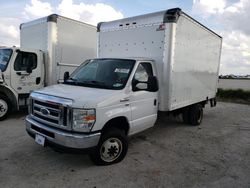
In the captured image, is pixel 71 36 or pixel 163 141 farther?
pixel 71 36

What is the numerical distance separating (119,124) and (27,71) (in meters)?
4.68

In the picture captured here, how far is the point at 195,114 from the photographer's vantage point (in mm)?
7531

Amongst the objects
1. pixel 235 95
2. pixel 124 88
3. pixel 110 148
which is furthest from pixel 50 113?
pixel 235 95

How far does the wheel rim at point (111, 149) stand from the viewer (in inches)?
166

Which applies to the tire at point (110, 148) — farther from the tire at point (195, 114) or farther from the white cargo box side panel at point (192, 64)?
the tire at point (195, 114)

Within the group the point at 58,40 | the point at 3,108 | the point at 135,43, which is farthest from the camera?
the point at 58,40

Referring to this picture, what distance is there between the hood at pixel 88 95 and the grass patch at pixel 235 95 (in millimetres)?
14021

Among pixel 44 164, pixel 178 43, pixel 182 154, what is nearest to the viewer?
pixel 44 164

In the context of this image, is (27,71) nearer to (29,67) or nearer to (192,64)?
(29,67)

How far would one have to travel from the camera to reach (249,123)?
858 centimetres

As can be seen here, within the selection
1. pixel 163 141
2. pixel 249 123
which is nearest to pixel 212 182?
pixel 163 141

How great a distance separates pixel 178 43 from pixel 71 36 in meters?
4.58

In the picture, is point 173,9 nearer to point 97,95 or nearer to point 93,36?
point 97,95

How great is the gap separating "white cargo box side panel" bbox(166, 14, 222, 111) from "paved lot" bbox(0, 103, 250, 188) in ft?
3.65
